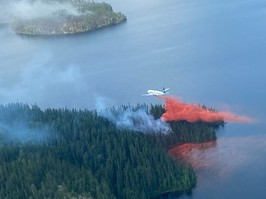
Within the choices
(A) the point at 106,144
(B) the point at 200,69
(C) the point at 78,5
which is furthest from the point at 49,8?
(A) the point at 106,144

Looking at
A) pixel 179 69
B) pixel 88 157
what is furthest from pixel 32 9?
pixel 88 157

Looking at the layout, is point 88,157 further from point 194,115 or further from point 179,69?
point 179,69

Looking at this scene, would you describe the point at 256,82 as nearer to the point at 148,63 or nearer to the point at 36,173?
the point at 148,63

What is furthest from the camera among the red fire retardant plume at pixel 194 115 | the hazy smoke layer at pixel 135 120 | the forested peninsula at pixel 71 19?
the forested peninsula at pixel 71 19

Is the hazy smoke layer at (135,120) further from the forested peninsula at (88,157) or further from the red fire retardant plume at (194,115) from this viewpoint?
the red fire retardant plume at (194,115)

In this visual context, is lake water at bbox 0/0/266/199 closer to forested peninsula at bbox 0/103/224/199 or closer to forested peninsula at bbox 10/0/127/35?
forested peninsula at bbox 10/0/127/35

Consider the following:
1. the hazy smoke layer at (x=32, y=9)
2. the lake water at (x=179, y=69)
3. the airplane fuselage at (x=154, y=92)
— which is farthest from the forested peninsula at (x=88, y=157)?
the hazy smoke layer at (x=32, y=9)

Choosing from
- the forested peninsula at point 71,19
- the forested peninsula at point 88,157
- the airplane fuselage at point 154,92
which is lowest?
the forested peninsula at point 88,157
